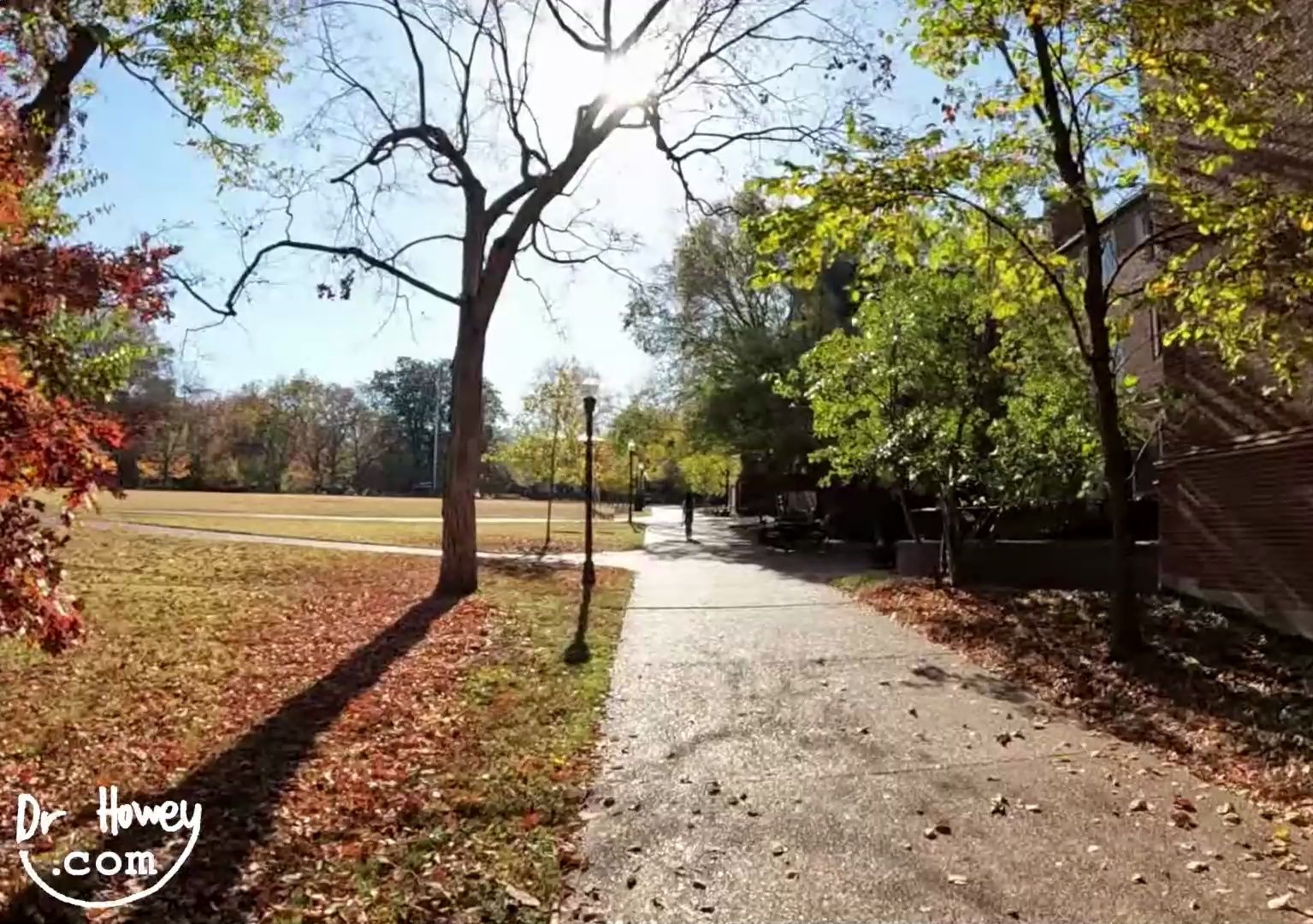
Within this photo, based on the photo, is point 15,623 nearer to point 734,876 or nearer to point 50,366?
point 50,366

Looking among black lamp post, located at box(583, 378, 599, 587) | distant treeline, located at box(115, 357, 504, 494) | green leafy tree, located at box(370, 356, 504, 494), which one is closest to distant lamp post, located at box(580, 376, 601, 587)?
black lamp post, located at box(583, 378, 599, 587)

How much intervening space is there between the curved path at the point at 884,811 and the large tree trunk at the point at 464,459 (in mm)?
5130

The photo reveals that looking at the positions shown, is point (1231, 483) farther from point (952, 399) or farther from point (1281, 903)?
point (1281, 903)

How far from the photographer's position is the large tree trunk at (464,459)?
13.9 metres

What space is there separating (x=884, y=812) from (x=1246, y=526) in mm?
7228

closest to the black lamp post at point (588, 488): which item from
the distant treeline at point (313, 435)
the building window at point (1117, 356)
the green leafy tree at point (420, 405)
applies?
the building window at point (1117, 356)

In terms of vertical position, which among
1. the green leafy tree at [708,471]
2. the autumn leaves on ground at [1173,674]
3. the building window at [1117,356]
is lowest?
the autumn leaves on ground at [1173,674]

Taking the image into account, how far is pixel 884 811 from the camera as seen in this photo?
538cm

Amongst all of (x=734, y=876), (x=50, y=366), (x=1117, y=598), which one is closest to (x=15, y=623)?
(x=50, y=366)

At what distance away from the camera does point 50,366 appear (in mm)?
4176

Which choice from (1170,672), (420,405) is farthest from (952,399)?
(420,405)

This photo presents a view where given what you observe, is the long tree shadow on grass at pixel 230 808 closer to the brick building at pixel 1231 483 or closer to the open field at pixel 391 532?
the brick building at pixel 1231 483

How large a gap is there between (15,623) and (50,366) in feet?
3.65

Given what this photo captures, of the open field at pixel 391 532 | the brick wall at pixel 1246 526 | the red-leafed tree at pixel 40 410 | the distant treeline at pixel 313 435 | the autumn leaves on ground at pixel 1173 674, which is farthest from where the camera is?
the distant treeline at pixel 313 435
